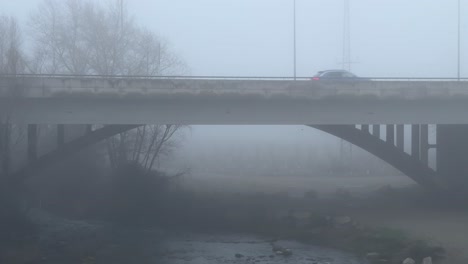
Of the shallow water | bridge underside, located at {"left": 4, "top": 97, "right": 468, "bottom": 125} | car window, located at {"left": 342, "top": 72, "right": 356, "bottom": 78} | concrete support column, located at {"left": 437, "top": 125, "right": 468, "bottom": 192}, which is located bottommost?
the shallow water

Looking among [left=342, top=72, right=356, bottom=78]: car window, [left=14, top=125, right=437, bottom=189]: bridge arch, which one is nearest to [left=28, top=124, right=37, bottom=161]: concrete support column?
[left=14, top=125, right=437, bottom=189]: bridge arch

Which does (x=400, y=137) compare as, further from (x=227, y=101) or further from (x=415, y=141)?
(x=227, y=101)

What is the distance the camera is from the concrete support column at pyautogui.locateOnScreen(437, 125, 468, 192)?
45938 millimetres

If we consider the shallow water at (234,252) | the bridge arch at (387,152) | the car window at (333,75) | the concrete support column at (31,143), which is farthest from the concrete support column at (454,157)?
the concrete support column at (31,143)

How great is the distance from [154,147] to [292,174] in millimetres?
16348

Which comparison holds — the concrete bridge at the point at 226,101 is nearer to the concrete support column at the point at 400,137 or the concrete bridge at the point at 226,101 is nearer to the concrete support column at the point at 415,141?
the concrete support column at the point at 400,137

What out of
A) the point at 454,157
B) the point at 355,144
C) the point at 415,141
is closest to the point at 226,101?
the point at 355,144

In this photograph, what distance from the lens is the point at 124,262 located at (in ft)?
88.3

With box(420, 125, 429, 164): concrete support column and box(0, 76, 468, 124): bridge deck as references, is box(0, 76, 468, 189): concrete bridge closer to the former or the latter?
box(0, 76, 468, 124): bridge deck

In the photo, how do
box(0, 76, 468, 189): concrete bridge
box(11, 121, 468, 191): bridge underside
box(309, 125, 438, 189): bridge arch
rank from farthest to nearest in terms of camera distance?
box(309, 125, 438, 189): bridge arch
box(11, 121, 468, 191): bridge underside
box(0, 76, 468, 189): concrete bridge

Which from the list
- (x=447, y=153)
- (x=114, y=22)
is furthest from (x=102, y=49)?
(x=447, y=153)

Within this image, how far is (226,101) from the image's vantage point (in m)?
36.0

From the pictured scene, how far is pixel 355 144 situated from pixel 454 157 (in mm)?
6918

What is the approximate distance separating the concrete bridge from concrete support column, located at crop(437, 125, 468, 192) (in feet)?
29.7
